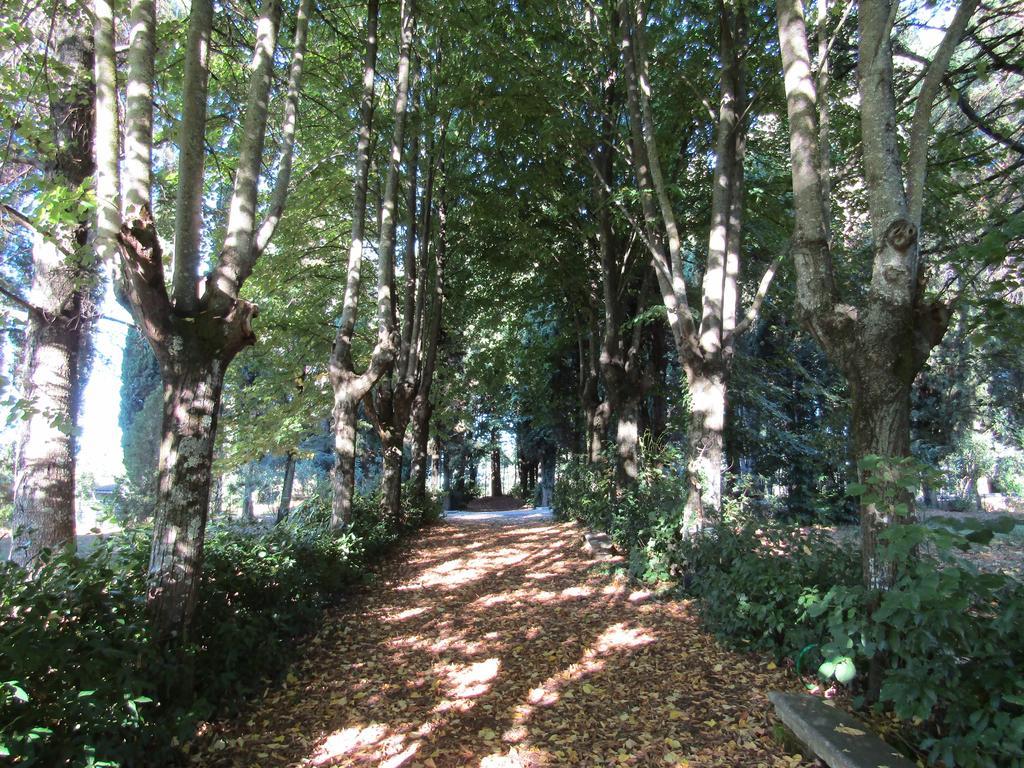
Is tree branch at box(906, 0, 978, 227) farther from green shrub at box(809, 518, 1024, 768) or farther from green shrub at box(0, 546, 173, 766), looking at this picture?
green shrub at box(0, 546, 173, 766)

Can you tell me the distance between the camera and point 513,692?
166 inches

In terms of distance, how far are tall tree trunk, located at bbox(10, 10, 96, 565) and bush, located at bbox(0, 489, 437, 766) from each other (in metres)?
1.62

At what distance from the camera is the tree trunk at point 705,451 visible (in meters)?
6.39

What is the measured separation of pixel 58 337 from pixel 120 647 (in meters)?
3.81

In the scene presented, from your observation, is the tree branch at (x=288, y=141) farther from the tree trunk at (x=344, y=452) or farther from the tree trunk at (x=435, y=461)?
the tree trunk at (x=435, y=461)

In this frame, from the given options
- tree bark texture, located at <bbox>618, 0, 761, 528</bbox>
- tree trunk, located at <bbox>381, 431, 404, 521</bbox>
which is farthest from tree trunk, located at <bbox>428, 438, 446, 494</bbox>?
tree bark texture, located at <bbox>618, 0, 761, 528</bbox>

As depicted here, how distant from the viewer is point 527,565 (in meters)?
8.49

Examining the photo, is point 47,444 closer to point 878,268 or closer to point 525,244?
point 878,268

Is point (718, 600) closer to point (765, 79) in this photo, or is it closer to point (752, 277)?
point (765, 79)

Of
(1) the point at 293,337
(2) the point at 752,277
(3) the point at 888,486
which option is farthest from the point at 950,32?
(1) the point at 293,337

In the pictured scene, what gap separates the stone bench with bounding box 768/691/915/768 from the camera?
272 cm

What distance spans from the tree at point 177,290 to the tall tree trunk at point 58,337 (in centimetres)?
166

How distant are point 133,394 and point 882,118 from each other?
26349mm

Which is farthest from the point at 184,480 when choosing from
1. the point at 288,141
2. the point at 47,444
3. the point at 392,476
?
the point at 392,476
